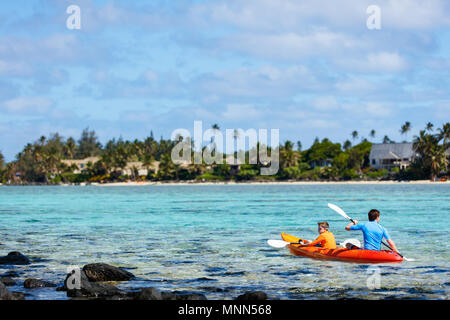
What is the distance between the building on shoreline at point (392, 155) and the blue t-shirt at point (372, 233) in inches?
4867

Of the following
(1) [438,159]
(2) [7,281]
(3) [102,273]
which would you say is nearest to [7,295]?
(2) [7,281]

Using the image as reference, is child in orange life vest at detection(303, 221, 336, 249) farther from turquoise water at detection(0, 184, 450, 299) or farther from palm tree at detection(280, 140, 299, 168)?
palm tree at detection(280, 140, 299, 168)

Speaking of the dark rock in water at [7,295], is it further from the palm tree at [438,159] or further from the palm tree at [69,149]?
the palm tree at [69,149]

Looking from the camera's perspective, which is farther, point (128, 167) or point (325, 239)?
point (128, 167)

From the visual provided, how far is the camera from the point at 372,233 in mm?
16875

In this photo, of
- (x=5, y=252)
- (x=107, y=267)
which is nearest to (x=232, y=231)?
(x=5, y=252)

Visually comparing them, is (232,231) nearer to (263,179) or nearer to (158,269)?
(158,269)

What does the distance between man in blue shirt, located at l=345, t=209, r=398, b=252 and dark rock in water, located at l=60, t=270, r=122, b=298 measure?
23.0ft

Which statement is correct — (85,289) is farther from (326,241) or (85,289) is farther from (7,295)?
(326,241)

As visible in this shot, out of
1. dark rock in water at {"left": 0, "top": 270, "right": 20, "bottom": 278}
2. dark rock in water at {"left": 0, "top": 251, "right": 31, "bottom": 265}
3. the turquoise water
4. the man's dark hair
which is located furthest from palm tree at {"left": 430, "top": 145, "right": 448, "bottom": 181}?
dark rock in water at {"left": 0, "top": 270, "right": 20, "bottom": 278}

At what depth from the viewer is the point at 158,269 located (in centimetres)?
1709

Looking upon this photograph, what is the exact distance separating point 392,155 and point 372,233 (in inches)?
4919

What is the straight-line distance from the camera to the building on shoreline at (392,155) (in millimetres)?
136875

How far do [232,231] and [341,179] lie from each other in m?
107
